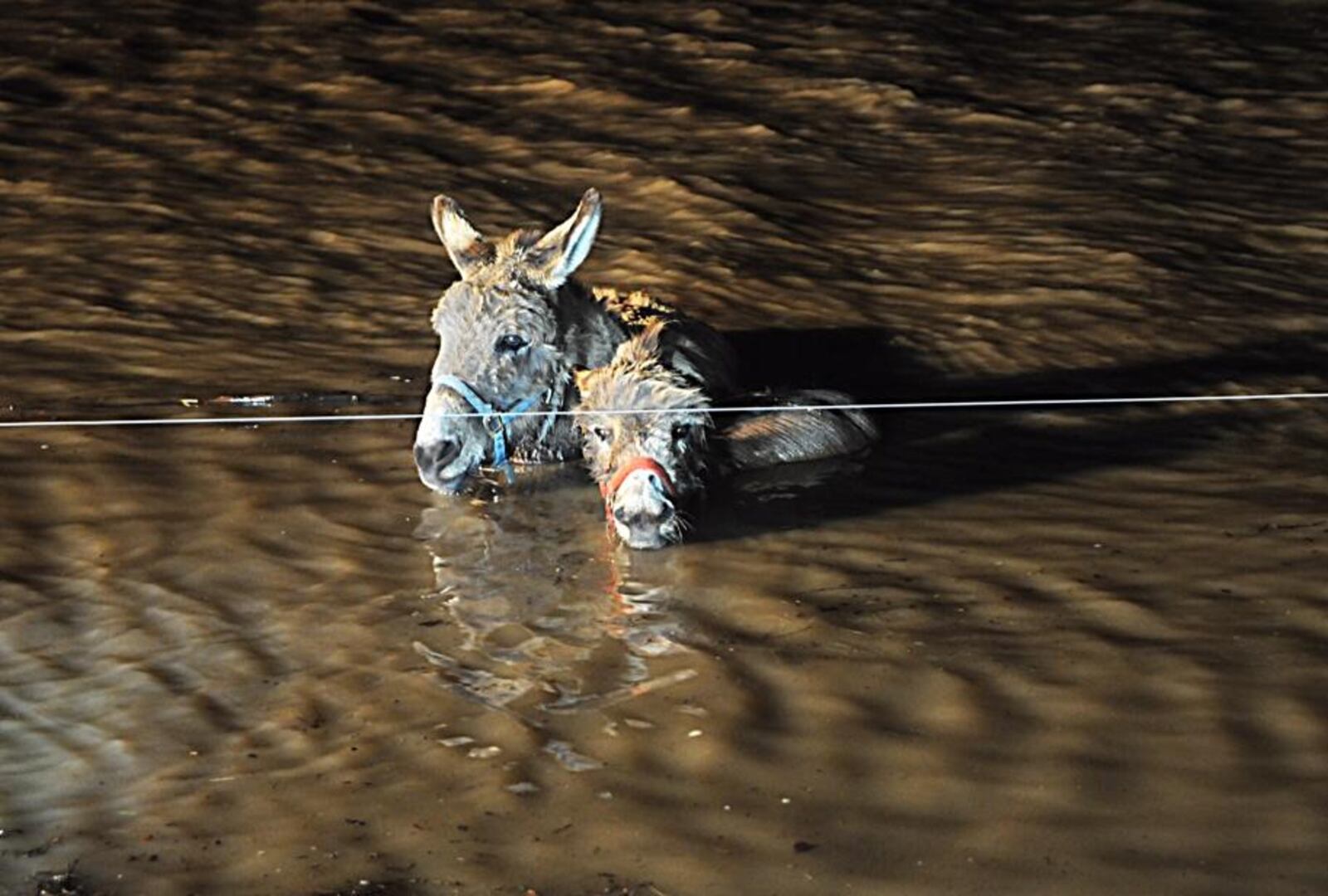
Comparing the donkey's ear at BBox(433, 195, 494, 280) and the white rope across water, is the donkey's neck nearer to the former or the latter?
the white rope across water

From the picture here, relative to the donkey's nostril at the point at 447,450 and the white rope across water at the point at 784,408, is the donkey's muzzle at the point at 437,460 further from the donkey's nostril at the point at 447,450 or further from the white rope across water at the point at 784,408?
the white rope across water at the point at 784,408

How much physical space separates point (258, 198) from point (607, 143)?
2.26 meters

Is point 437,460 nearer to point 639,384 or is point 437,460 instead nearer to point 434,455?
point 434,455

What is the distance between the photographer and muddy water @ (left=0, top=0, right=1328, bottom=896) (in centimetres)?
594

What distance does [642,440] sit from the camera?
786 cm

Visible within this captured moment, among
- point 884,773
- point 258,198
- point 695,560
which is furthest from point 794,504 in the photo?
point 258,198

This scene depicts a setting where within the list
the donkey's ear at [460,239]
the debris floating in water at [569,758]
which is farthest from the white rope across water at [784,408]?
the debris floating in water at [569,758]

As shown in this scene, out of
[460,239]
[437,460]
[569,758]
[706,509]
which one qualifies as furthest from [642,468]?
[569,758]

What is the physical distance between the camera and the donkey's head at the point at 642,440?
7797mm

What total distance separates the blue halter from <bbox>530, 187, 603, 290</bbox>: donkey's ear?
473 mm

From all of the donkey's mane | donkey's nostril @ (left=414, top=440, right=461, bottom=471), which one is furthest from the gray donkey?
the donkey's mane

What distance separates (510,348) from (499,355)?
0.19 ft

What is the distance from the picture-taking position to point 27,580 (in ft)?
25.7

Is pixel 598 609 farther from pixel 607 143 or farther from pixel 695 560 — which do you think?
pixel 607 143
